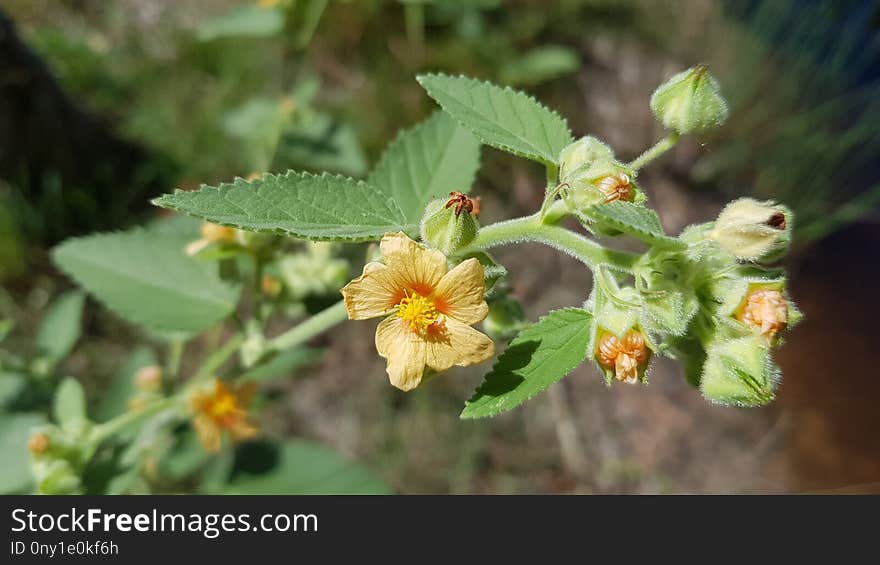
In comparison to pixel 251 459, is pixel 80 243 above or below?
above

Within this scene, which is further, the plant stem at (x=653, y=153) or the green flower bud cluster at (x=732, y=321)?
the plant stem at (x=653, y=153)

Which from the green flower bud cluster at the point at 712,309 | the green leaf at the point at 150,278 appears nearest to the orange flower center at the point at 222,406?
the green leaf at the point at 150,278

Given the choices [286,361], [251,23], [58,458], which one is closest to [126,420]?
[58,458]

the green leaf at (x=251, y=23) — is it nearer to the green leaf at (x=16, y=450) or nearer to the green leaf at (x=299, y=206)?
the green leaf at (x=16, y=450)

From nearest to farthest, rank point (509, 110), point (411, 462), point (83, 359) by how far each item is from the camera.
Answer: point (509, 110), point (83, 359), point (411, 462)

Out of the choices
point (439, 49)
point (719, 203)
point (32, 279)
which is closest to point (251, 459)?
point (32, 279)
